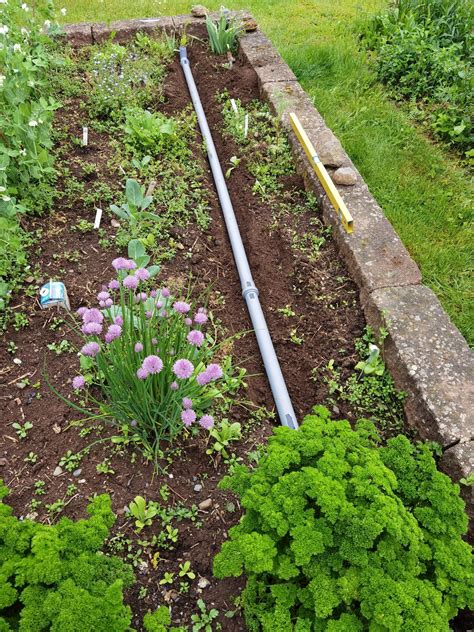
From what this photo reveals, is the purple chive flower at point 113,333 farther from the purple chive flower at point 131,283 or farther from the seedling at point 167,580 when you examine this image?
the seedling at point 167,580

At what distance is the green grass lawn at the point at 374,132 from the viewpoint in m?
2.94

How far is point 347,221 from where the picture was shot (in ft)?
8.88

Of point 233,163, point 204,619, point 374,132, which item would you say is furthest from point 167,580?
point 374,132

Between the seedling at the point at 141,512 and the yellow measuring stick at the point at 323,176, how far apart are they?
175 cm

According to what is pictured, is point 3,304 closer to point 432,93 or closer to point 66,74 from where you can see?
point 66,74

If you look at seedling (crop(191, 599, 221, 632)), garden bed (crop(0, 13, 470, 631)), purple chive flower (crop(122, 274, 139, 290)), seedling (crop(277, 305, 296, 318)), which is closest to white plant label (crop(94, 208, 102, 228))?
garden bed (crop(0, 13, 470, 631))

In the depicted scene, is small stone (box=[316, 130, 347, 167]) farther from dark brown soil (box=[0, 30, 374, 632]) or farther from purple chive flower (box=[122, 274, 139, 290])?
purple chive flower (box=[122, 274, 139, 290])

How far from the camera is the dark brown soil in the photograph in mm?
1840

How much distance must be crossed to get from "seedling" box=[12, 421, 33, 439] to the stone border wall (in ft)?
5.25

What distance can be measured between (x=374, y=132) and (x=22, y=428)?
10.5ft

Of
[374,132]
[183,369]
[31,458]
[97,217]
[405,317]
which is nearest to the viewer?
[183,369]

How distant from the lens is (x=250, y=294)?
2641 mm

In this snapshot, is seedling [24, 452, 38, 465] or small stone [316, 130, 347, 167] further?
small stone [316, 130, 347, 167]

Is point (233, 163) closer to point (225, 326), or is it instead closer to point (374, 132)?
point (374, 132)
